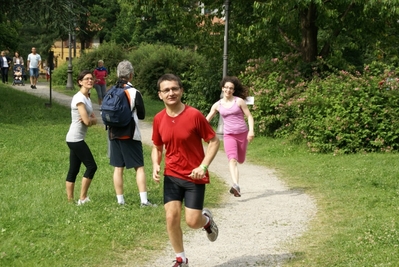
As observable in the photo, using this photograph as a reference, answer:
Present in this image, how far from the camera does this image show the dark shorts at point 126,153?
925cm

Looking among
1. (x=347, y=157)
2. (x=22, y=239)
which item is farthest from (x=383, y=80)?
(x=22, y=239)

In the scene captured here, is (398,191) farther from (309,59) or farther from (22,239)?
(309,59)

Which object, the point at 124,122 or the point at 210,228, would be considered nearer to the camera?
the point at 210,228

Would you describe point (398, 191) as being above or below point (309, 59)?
below

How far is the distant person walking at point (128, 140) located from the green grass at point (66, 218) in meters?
0.31

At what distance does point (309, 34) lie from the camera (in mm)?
19812

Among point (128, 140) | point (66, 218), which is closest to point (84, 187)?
point (128, 140)

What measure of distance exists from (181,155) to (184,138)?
0.56ft

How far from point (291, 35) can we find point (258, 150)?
599 centimetres

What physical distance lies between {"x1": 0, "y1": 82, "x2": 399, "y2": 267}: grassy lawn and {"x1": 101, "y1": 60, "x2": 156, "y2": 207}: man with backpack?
1.65ft

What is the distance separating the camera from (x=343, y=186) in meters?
11.3

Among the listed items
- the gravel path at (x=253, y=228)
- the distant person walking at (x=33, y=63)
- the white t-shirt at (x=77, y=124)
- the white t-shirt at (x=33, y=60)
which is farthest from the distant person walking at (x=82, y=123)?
the white t-shirt at (x=33, y=60)

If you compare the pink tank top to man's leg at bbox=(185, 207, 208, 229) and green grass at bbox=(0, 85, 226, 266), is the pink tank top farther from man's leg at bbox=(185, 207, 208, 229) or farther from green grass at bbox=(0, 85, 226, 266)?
man's leg at bbox=(185, 207, 208, 229)

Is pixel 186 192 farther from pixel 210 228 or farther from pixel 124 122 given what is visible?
pixel 124 122
